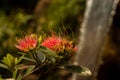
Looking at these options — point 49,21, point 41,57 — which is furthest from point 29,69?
point 49,21

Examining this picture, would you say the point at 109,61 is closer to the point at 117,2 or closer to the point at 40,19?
the point at 117,2

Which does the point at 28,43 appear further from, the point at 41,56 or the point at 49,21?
the point at 49,21

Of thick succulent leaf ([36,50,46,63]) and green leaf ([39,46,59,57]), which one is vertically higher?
green leaf ([39,46,59,57])

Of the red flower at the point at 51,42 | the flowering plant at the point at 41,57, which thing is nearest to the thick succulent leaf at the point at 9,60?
the flowering plant at the point at 41,57

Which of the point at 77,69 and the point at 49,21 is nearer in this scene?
the point at 77,69

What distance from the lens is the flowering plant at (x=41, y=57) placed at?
114 cm

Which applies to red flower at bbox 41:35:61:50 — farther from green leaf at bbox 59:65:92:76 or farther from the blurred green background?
the blurred green background

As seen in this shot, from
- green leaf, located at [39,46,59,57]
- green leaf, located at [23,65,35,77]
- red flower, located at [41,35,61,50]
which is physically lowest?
green leaf, located at [23,65,35,77]

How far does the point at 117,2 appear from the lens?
149 inches

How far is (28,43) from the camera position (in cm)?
118

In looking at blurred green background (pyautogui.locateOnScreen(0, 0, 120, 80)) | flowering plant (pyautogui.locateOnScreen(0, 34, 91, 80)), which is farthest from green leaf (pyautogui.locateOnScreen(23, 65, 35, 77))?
blurred green background (pyautogui.locateOnScreen(0, 0, 120, 80))

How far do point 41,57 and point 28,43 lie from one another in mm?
54

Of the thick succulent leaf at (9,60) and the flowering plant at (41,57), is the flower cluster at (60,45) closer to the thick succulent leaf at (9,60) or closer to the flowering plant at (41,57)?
the flowering plant at (41,57)

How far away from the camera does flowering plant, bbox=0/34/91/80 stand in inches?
44.9
